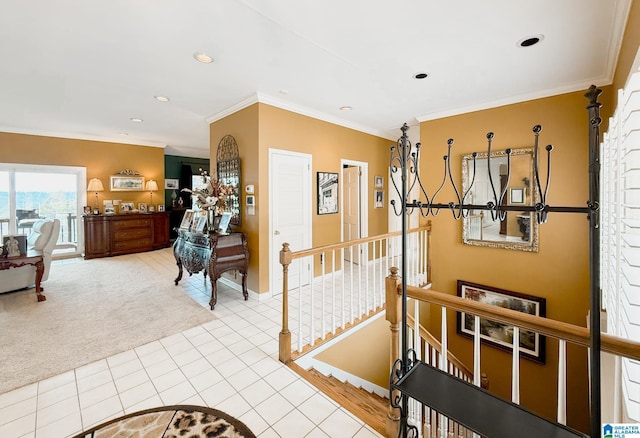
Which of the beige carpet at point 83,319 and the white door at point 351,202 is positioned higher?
the white door at point 351,202

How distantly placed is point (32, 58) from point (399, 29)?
3604mm

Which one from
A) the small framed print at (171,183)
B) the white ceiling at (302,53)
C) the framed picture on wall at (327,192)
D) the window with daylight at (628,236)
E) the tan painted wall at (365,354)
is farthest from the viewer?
the small framed print at (171,183)

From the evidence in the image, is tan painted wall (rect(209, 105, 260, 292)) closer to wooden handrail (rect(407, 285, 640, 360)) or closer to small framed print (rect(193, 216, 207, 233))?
small framed print (rect(193, 216, 207, 233))

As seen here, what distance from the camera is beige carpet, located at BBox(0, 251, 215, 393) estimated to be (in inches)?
96.5

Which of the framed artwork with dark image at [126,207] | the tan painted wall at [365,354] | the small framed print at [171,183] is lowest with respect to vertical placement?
the tan painted wall at [365,354]

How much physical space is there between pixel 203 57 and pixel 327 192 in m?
Result: 2.63

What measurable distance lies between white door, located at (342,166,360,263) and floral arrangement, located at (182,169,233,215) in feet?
7.86

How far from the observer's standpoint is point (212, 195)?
400cm

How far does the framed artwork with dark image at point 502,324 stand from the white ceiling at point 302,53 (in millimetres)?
2598

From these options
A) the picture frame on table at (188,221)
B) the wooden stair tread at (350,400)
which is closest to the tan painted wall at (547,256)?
the wooden stair tread at (350,400)

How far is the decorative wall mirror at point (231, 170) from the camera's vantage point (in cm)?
407

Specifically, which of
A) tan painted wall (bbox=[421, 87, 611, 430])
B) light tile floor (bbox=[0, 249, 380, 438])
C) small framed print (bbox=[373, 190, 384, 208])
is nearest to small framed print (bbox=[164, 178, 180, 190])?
small framed print (bbox=[373, 190, 384, 208])

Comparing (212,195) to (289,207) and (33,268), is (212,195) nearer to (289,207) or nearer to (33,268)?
(289,207)

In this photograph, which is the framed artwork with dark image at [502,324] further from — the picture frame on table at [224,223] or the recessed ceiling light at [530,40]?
the picture frame on table at [224,223]
